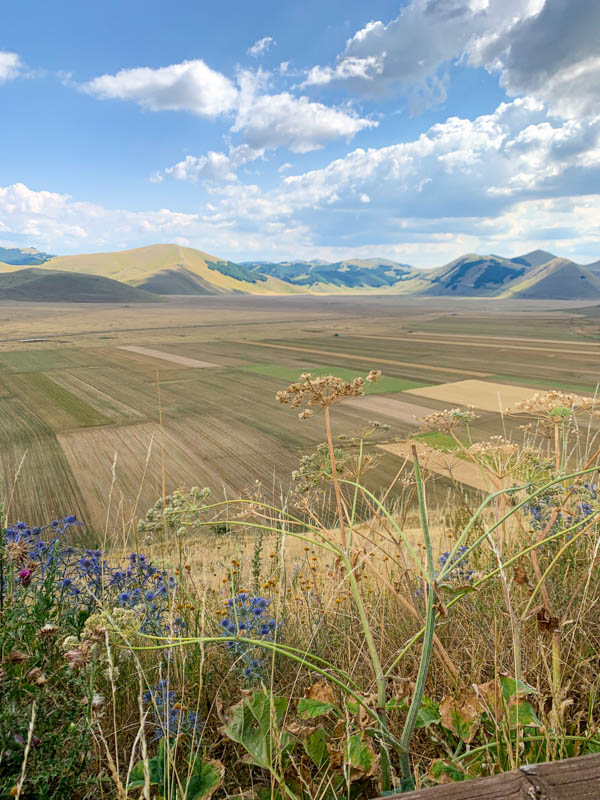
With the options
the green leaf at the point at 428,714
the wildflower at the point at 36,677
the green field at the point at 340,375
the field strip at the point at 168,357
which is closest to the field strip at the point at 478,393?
the green field at the point at 340,375

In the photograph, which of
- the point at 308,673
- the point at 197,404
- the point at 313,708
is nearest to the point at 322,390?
the point at 308,673

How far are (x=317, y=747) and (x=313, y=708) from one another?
20 cm

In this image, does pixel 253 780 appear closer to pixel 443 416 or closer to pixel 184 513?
pixel 184 513

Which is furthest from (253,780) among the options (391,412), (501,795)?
(391,412)

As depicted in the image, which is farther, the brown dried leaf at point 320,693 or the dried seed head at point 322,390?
the dried seed head at point 322,390

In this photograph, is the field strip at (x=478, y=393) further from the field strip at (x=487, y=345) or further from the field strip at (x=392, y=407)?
the field strip at (x=487, y=345)

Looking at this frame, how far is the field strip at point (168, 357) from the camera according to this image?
46219 mm

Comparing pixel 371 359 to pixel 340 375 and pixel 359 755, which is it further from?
pixel 359 755

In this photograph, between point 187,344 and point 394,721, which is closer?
point 394,721

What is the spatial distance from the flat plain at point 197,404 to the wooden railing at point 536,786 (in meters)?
2.17

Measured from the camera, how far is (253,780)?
95.4 inches

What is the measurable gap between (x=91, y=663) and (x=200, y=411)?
26410 millimetres

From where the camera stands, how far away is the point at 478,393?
111ft

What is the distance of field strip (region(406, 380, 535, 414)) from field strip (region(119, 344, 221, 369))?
19.9 meters
